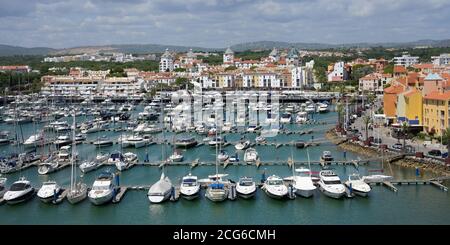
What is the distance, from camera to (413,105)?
10.4 m

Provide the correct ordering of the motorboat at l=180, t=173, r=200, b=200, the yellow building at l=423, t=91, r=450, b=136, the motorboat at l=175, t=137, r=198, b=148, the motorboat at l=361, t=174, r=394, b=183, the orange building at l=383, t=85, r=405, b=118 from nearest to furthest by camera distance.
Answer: the motorboat at l=180, t=173, r=200, b=200 → the motorboat at l=361, t=174, r=394, b=183 → the yellow building at l=423, t=91, r=450, b=136 → the motorboat at l=175, t=137, r=198, b=148 → the orange building at l=383, t=85, r=405, b=118

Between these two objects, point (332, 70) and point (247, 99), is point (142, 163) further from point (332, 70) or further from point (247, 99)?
point (332, 70)

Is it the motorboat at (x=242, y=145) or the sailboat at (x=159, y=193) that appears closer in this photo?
the sailboat at (x=159, y=193)

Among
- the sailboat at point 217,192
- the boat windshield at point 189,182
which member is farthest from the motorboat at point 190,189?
the sailboat at point 217,192

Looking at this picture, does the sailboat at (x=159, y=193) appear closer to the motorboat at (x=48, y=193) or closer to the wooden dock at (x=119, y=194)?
the wooden dock at (x=119, y=194)

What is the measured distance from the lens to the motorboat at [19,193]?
20.7ft

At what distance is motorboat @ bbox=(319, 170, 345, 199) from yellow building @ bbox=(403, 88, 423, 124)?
4.46m

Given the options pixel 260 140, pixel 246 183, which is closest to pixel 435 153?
pixel 246 183

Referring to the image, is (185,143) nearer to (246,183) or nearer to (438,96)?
(246,183)

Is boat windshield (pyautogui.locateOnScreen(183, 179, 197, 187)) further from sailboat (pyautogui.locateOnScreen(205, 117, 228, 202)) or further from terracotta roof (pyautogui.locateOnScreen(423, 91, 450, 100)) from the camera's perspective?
terracotta roof (pyautogui.locateOnScreen(423, 91, 450, 100))

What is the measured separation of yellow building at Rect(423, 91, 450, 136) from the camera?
9.17 m

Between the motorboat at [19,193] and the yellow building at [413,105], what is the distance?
719cm

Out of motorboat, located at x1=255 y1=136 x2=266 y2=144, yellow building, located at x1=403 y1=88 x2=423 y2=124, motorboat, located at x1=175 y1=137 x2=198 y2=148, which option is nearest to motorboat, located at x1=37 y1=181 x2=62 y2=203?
motorboat, located at x1=175 y1=137 x2=198 y2=148
